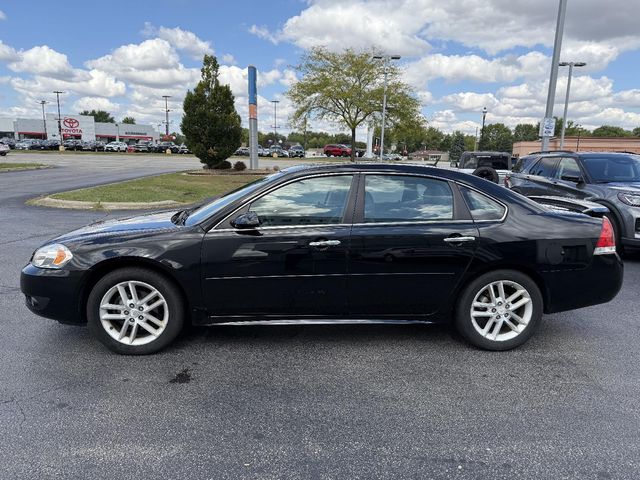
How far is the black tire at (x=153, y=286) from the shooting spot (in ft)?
11.9

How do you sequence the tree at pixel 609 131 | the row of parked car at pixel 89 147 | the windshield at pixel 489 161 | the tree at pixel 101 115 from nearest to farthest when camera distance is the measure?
the windshield at pixel 489 161
the row of parked car at pixel 89 147
the tree at pixel 609 131
the tree at pixel 101 115

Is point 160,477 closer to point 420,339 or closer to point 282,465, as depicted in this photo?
point 282,465

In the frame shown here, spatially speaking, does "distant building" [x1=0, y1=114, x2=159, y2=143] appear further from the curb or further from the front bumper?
the front bumper

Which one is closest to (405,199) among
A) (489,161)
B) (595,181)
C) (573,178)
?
(595,181)

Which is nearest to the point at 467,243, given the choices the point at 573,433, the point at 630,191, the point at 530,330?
the point at 530,330

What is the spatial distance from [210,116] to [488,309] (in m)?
22.0

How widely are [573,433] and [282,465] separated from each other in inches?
68.7

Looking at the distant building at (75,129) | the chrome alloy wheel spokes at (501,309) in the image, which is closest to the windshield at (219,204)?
the chrome alloy wheel spokes at (501,309)

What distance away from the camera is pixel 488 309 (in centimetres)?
387

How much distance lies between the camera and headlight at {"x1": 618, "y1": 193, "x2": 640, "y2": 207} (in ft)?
22.4

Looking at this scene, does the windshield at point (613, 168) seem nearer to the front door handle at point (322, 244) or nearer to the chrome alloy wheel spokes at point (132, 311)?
the front door handle at point (322, 244)

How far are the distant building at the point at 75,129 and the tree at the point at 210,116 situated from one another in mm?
76632

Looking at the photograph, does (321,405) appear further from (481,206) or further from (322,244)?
(481,206)

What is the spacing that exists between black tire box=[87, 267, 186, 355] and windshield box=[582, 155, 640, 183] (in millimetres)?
7125
